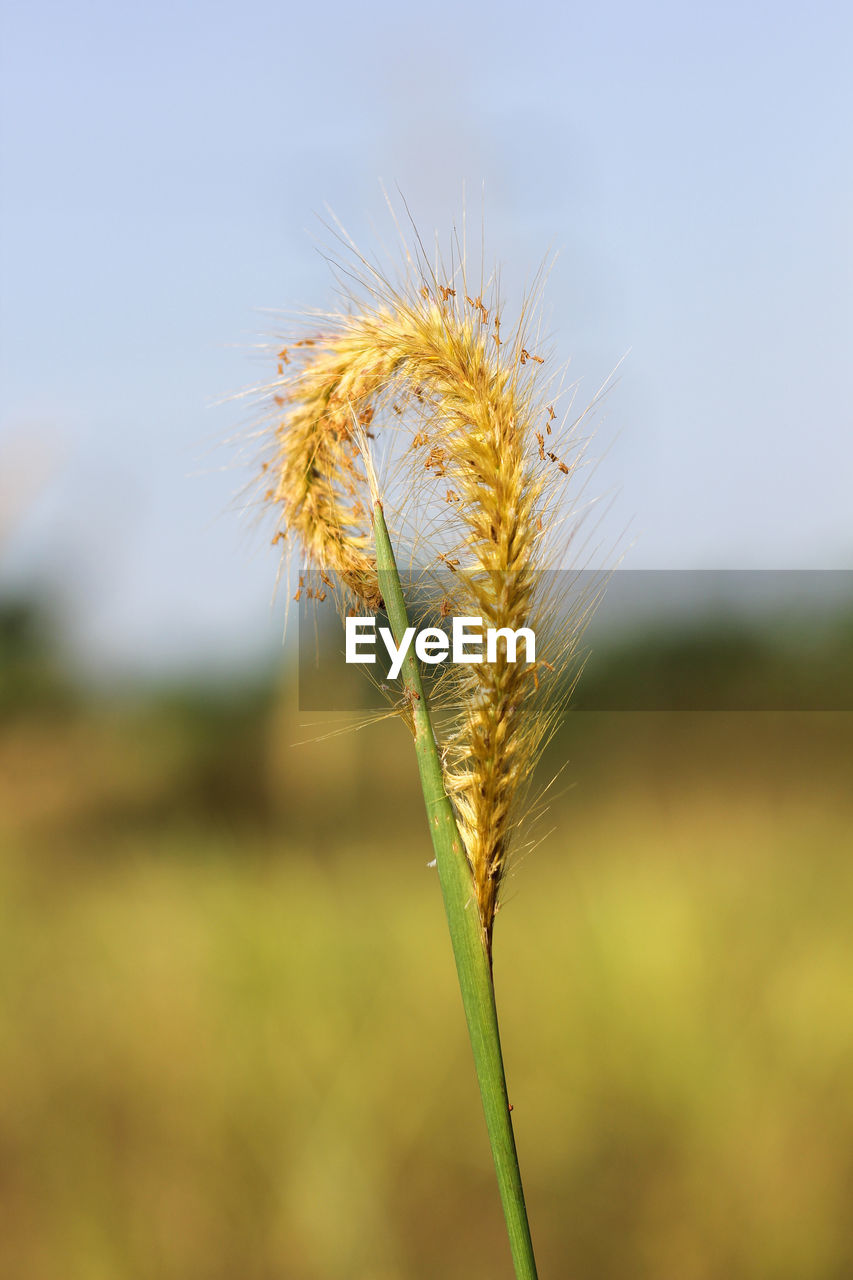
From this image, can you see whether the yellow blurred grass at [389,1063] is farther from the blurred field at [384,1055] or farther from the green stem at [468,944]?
the green stem at [468,944]

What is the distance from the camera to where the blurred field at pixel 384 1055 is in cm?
172

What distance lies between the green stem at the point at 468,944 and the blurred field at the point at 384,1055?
121cm

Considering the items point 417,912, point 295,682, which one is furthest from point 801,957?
point 295,682

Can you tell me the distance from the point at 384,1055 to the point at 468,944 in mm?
1384

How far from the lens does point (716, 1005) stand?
1981 millimetres

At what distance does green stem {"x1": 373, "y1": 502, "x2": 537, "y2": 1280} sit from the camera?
57 cm

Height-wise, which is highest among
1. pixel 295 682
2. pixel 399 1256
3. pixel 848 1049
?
pixel 295 682

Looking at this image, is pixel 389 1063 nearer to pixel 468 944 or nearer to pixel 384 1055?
pixel 384 1055

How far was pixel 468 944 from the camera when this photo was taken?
57 centimetres

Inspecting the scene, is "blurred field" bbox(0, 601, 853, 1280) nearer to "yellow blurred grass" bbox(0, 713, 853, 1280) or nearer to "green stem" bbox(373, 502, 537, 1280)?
"yellow blurred grass" bbox(0, 713, 853, 1280)

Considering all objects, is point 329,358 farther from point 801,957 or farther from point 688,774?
point 688,774

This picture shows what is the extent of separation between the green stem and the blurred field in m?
1.21

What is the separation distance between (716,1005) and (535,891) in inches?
17.1

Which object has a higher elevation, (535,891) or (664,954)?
(535,891)
